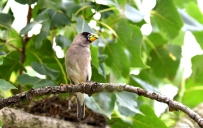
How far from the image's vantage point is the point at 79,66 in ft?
9.97

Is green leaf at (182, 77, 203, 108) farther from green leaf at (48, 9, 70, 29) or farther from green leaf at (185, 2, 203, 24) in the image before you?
green leaf at (48, 9, 70, 29)

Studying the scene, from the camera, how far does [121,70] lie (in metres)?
3.15

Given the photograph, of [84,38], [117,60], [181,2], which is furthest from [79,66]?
[181,2]

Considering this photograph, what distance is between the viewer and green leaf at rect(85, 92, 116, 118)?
2801 millimetres

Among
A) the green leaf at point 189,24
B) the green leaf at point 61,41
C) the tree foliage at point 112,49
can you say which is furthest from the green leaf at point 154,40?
the green leaf at point 61,41

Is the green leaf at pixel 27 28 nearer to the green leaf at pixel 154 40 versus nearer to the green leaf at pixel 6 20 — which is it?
the green leaf at pixel 6 20

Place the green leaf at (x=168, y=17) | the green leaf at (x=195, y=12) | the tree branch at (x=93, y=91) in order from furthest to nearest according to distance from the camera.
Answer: the green leaf at (x=195, y=12), the green leaf at (x=168, y=17), the tree branch at (x=93, y=91)

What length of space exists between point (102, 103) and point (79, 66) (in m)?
0.33

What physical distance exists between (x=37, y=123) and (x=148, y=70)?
4.26ft

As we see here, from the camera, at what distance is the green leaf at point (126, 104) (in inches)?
113

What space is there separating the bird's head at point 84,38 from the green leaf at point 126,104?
420mm

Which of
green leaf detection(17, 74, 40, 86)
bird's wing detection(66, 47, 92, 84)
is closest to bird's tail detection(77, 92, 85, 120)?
bird's wing detection(66, 47, 92, 84)

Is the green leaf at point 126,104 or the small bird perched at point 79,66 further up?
the small bird perched at point 79,66

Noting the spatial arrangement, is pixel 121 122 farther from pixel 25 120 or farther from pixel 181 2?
pixel 181 2
